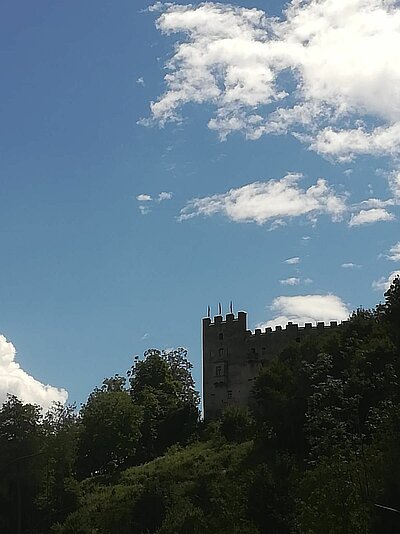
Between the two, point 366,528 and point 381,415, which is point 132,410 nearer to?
point 381,415

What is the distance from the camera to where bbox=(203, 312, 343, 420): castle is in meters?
107

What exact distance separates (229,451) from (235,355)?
2771 cm

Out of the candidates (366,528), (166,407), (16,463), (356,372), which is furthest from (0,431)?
(366,528)

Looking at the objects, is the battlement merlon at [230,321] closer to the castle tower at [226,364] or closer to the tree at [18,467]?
the castle tower at [226,364]

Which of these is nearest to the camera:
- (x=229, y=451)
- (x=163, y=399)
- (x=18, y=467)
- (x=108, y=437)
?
(x=18, y=467)

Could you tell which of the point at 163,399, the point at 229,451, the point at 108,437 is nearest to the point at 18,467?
the point at 108,437

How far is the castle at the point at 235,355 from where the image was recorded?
350 ft

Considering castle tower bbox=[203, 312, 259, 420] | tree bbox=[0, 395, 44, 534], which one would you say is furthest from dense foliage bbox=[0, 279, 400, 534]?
castle tower bbox=[203, 312, 259, 420]

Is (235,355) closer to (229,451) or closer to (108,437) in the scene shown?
(108,437)

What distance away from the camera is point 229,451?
270 feet

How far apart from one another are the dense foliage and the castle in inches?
116

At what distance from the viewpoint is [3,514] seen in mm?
78188

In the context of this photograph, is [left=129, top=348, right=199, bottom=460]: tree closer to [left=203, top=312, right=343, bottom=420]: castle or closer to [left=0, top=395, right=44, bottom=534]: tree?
[left=203, top=312, right=343, bottom=420]: castle

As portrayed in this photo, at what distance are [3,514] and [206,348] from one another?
39258 millimetres
